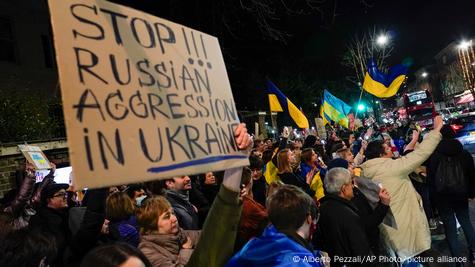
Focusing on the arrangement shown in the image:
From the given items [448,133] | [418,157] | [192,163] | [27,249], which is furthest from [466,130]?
[27,249]

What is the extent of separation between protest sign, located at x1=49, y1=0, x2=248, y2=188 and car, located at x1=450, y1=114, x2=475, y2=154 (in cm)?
1505

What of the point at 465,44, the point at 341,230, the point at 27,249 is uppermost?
the point at 465,44

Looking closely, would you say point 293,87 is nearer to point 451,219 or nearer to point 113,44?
point 451,219

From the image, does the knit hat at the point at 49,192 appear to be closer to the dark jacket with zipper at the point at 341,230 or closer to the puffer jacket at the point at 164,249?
the puffer jacket at the point at 164,249

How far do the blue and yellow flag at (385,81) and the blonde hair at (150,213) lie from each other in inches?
388

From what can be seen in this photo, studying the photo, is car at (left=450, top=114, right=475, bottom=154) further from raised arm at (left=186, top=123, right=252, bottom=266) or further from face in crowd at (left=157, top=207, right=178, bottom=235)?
raised arm at (left=186, top=123, right=252, bottom=266)

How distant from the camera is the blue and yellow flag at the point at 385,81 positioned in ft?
38.4

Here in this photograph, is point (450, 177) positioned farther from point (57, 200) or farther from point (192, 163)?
point (57, 200)

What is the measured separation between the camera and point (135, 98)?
1.76 meters

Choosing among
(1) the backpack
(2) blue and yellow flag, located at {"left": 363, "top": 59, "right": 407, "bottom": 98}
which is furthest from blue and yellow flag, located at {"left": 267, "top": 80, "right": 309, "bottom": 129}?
(1) the backpack

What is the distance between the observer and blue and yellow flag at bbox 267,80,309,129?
448 inches

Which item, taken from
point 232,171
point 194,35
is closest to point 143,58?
point 194,35

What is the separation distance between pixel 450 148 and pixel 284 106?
20.9 feet

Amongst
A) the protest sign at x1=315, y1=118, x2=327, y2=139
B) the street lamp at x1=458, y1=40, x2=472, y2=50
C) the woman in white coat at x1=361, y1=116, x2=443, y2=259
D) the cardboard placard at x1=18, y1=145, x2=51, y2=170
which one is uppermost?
the street lamp at x1=458, y1=40, x2=472, y2=50
